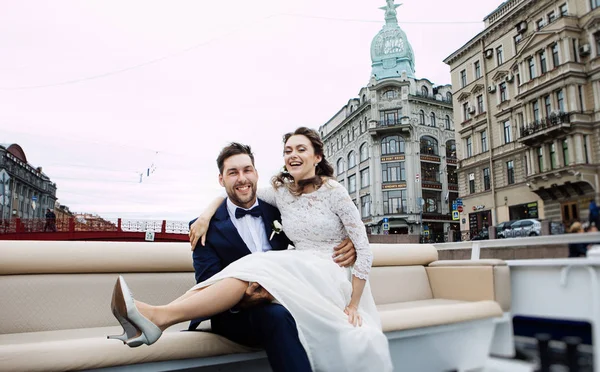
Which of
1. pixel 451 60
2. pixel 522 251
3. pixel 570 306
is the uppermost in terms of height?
pixel 451 60

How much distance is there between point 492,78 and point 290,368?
1.12 m

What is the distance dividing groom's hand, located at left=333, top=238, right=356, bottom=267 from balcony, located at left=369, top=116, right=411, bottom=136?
6.27 feet

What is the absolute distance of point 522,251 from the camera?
1305 millimetres

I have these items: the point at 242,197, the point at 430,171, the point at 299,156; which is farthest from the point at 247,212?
the point at 430,171

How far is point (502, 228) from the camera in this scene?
3.99 feet

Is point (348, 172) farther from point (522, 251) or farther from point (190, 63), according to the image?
point (522, 251)

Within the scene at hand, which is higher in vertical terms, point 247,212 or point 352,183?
point 352,183

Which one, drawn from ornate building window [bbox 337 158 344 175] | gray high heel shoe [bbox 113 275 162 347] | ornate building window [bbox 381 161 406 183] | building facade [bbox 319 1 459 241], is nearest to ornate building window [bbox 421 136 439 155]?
building facade [bbox 319 1 459 241]

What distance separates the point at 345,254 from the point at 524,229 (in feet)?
1.71

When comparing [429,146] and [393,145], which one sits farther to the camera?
[393,145]

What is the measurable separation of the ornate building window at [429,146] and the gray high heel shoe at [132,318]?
2178 millimetres

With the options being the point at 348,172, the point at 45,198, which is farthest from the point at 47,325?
the point at 45,198

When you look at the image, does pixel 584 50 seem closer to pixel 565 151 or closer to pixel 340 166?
pixel 565 151

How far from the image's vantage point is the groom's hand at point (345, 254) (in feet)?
4.04
